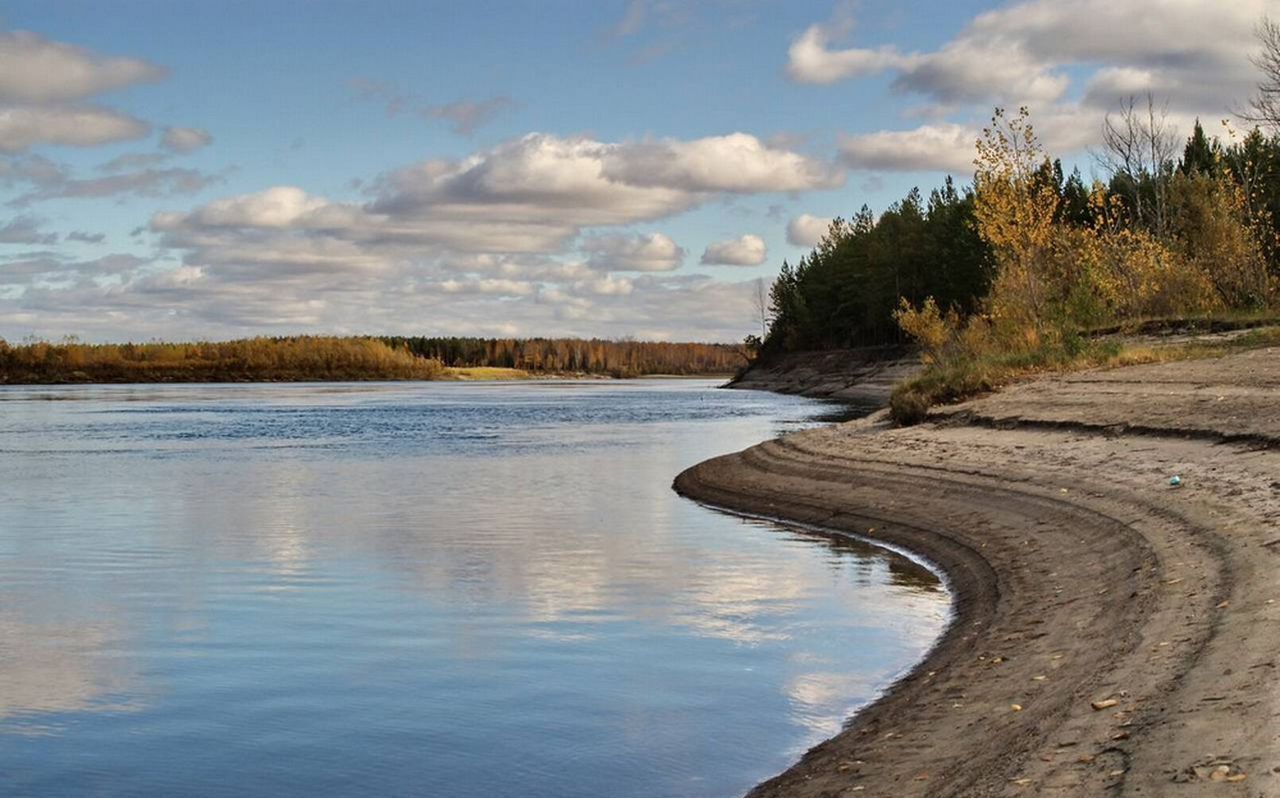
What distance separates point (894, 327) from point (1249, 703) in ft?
371

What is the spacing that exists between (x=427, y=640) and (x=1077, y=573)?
8.30 metres

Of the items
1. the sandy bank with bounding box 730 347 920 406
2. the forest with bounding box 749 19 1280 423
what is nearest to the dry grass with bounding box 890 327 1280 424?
the forest with bounding box 749 19 1280 423

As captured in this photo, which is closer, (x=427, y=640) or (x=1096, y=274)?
(x=427, y=640)

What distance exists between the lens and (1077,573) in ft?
54.4

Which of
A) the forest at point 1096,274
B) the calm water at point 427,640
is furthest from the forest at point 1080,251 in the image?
the calm water at point 427,640

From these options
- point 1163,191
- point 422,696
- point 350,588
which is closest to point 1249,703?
point 422,696

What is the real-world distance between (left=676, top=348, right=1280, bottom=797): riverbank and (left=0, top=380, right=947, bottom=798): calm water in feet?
3.69

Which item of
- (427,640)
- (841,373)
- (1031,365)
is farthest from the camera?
(841,373)

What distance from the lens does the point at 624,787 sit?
10.5 m

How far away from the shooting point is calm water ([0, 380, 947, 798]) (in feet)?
36.8

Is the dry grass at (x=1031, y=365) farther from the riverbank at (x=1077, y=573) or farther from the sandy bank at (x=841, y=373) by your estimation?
the sandy bank at (x=841, y=373)

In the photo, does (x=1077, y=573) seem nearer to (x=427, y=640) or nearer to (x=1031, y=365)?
(x=427, y=640)

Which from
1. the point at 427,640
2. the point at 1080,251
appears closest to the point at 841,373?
the point at 1080,251

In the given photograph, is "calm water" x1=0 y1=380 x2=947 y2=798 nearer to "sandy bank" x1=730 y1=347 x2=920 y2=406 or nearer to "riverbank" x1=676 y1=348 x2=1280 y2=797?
"riverbank" x1=676 y1=348 x2=1280 y2=797
